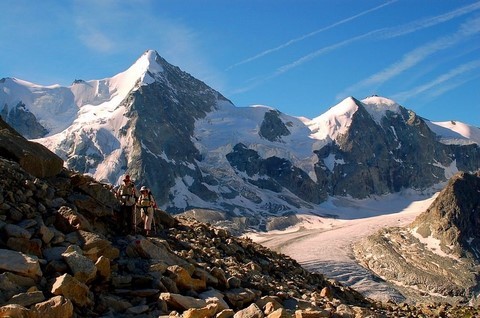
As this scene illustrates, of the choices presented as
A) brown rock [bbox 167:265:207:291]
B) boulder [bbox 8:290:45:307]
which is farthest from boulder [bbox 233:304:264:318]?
boulder [bbox 8:290:45:307]

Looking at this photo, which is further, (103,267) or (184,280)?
(184,280)

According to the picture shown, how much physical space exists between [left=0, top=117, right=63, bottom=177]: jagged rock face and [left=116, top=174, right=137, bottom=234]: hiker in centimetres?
243

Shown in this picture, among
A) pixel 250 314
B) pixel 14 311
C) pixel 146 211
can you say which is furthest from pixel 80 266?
pixel 146 211

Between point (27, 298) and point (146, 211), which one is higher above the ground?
point (146, 211)

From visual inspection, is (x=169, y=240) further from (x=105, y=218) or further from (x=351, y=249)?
(x=351, y=249)

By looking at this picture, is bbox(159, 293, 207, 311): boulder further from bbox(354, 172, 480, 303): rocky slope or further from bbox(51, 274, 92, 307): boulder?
bbox(354, 172, 480, 303): rocky slope

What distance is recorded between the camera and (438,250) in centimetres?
12825

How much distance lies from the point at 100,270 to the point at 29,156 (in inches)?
278

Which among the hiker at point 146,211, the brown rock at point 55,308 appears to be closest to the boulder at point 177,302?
the brown rock at point 55,308

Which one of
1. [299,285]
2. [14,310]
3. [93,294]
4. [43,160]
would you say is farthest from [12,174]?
[299,285]

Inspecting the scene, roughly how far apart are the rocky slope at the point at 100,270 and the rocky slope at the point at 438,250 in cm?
8685

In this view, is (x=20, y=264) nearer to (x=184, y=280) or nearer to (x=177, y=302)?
(x=177, y=302)

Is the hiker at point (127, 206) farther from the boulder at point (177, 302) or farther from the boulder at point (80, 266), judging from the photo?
the boulder at point (177, 302)

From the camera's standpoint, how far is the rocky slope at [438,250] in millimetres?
108375
